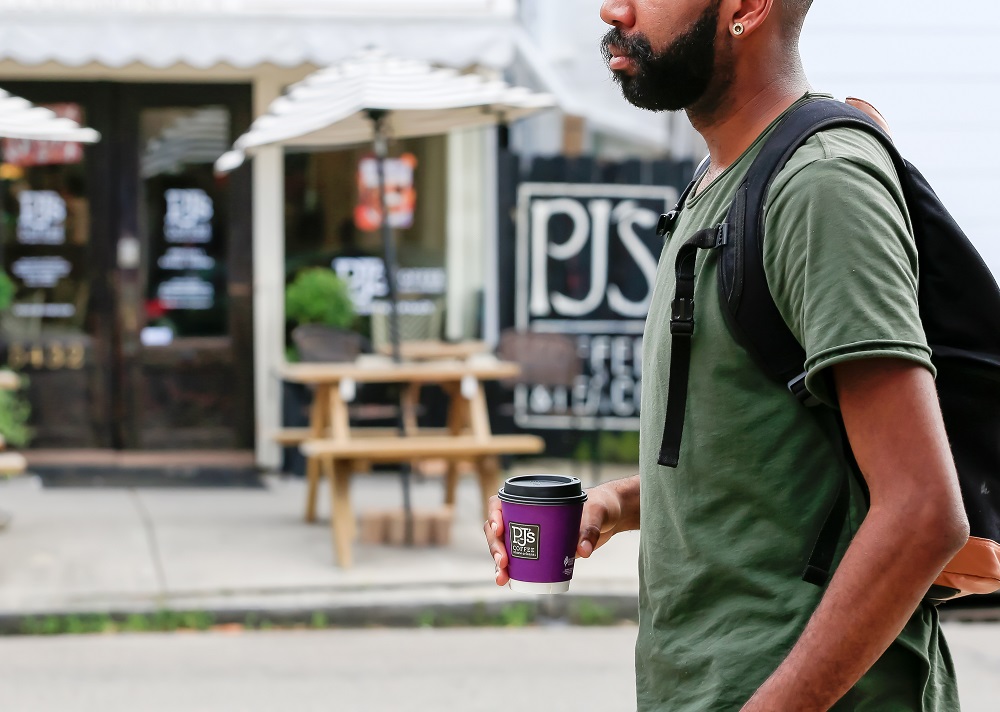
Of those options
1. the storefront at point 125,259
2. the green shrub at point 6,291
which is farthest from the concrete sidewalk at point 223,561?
the green shrub at point 6,291

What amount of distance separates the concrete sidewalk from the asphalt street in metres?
0.27

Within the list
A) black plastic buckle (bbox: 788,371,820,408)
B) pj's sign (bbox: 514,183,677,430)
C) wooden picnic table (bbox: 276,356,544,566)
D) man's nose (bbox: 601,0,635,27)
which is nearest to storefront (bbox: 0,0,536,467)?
pj's sign (bbox: 514,183,677,430)

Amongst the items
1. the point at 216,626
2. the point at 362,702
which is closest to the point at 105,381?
the point at 216,626

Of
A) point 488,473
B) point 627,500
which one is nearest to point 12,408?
point 488,473

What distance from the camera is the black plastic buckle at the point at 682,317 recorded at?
61.1 inches

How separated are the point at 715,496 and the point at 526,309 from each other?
336 inches

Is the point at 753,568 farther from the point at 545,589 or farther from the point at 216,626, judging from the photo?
the point at 216,626

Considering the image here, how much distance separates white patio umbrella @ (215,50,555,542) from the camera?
22.8ft

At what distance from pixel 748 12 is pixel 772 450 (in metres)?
0.51

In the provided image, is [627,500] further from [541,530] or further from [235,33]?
[235,33]

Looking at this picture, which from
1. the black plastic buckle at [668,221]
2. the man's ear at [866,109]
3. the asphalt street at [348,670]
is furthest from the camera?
the asphalt street at [348,670]

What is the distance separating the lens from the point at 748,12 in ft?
5.11

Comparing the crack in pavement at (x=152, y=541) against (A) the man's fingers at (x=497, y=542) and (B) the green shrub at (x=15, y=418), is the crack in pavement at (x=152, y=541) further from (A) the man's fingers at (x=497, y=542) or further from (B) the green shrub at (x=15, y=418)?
(A) the man's fingers at (x=497, y=542)

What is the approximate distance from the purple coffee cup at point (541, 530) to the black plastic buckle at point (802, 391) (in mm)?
496
